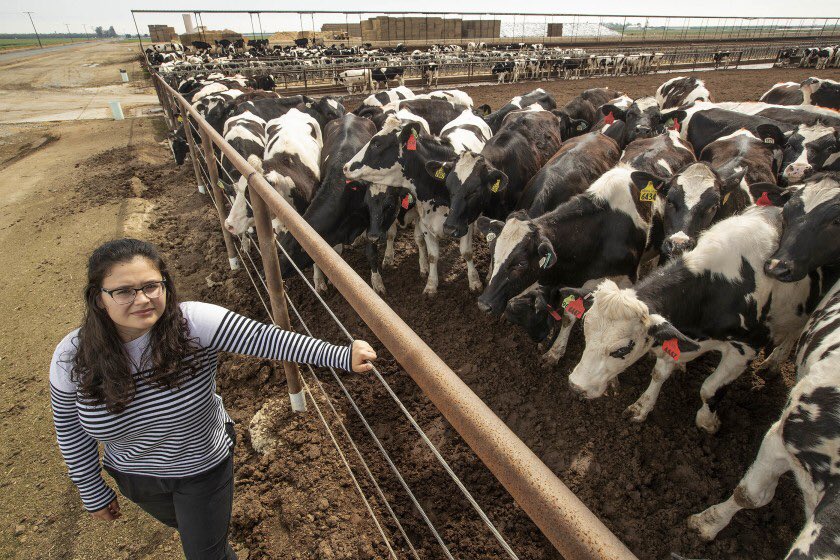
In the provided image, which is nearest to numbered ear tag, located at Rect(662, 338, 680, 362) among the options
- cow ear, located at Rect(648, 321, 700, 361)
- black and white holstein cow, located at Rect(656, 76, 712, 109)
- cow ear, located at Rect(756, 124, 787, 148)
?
cow ear, located at Rect(648, 321, 700, 361)

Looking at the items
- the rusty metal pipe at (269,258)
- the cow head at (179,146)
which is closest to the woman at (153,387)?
the rusty metal pipe at (269,258)

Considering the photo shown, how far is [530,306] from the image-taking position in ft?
12.8

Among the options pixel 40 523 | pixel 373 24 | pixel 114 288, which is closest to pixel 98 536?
pixel 40 523

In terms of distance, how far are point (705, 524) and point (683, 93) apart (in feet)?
38.6

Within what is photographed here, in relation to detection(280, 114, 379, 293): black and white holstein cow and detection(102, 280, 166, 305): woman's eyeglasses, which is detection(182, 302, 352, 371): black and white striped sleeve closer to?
detection(102, 280, 166, 305): woman's eyeglasses

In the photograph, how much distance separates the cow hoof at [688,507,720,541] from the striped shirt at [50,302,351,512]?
8.05ft

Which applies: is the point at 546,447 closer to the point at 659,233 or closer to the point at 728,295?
the point at 728,295

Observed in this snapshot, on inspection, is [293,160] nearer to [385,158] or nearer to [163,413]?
[385,158]

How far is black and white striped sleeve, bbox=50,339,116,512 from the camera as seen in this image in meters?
1.69

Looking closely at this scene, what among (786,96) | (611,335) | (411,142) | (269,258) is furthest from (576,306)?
(786,96)

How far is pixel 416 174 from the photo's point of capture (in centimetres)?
531

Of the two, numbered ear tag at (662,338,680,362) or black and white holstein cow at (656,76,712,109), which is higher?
black and white holstein cow at (656,76,712,109)

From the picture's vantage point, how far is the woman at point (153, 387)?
1.66 meters

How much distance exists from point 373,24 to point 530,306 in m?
48.8
